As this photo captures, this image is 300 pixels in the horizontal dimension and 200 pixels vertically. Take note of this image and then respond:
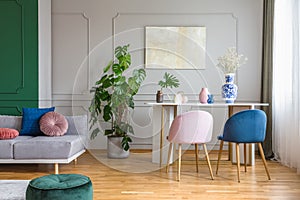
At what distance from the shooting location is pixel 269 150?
547 cm

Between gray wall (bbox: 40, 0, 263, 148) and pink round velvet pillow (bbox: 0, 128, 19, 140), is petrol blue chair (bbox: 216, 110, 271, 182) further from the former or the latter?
pink round velvet pillow (bbox: 0, 128, 19, 140)

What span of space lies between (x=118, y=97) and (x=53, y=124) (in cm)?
99

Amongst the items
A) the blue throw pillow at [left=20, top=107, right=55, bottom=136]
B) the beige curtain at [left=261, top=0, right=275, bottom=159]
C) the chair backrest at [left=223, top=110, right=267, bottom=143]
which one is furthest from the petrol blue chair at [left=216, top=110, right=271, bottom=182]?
the blue throw pillow at [left=20, top=107, right=55, bottom=136]

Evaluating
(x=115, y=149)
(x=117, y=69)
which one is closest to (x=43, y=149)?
(x=115, y=149)

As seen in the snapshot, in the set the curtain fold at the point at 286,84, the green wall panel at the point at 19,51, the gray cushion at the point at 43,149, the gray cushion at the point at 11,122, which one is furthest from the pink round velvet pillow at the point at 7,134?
the curtain fold at the point at 286,84

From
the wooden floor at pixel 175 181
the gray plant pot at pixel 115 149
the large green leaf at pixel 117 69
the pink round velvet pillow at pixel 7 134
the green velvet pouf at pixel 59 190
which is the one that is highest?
the large green leaf at pixel 117 69

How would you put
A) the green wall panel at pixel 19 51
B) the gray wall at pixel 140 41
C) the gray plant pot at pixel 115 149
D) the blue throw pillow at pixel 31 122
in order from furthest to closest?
the gray wall at pixel 140 41, the green wall panel at pixel 19 51, the gray plant pot at pixel 115 149, the blue throw pillow at pixel 31 122

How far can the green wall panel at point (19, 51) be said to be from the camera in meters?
5.59

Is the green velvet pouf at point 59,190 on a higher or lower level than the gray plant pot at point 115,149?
higher

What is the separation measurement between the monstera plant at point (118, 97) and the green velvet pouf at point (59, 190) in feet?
8.62

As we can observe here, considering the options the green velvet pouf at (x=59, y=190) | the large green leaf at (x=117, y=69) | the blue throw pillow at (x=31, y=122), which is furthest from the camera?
the large green leaf at (x=117, y=69)

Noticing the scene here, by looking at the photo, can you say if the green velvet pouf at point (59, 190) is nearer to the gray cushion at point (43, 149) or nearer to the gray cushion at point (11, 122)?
the gray cushion at point (43, 149)

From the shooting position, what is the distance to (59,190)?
2.55 meters

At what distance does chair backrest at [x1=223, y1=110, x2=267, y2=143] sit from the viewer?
4.09 meters
